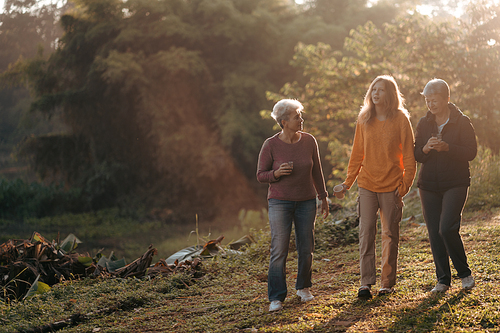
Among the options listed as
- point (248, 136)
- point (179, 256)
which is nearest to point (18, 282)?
point (179, 256)

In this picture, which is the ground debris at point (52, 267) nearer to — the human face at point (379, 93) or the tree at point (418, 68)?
the human face at point (379, 93)

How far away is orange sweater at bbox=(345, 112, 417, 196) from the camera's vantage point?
363 cm

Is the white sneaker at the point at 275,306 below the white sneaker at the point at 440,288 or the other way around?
below

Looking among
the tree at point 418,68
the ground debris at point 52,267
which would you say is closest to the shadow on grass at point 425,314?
the ground debris at point 52,267

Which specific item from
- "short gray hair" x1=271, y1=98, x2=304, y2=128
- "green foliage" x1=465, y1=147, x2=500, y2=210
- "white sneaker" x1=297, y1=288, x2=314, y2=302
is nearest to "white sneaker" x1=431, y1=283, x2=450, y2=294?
"white sneaker" x1=297, y1=288, x2=314, y2=302

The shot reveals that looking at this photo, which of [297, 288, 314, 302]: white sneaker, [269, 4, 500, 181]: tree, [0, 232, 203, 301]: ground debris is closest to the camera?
[297, 288, 314, 302]: white sneaker

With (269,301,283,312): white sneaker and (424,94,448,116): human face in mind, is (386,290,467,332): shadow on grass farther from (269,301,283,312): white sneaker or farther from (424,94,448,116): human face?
(424,94,448,116): human face

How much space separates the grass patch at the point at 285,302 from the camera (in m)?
3.23

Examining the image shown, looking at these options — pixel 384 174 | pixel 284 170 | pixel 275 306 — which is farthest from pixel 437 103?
pixel 275 306

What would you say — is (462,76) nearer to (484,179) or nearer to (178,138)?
(484,179)

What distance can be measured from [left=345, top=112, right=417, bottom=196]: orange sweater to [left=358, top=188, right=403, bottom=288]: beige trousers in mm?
78

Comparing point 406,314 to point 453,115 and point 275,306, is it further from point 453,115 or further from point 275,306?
point 453,115

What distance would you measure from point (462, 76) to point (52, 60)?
18.9m

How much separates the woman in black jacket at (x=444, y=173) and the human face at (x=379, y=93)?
0.34 metres
